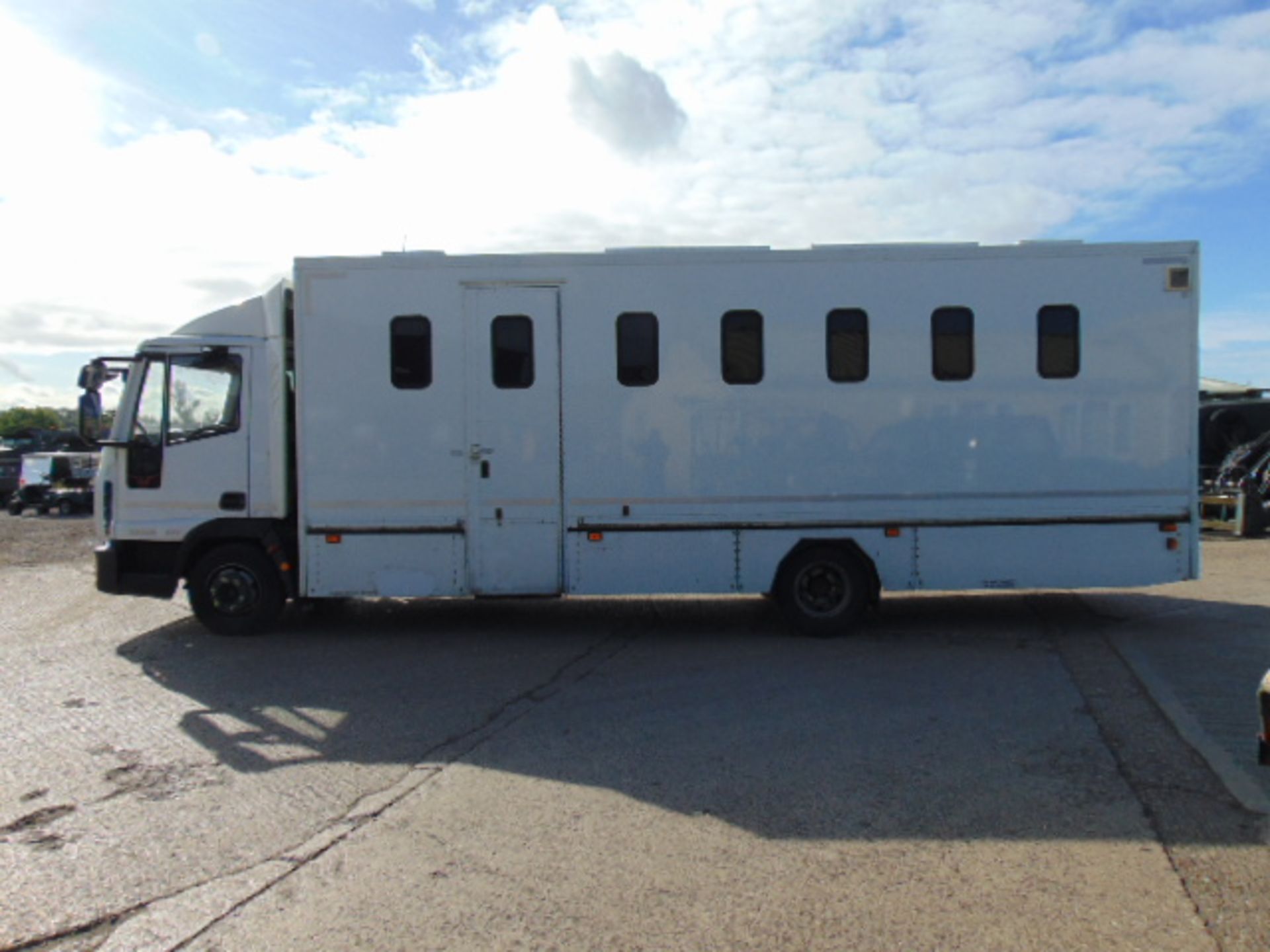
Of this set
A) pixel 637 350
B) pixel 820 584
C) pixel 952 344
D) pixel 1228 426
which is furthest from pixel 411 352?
pixel 1228 426

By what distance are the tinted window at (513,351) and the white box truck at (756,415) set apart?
0.02m

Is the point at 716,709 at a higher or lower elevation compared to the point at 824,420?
lower

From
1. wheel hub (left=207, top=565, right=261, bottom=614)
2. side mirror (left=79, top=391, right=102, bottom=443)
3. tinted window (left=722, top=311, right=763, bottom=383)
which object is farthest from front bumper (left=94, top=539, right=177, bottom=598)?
tinted window (left=722, top=311, right=763, bottom=383)

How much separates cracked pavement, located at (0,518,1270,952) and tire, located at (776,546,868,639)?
0.77ft

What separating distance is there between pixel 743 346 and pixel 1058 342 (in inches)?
108

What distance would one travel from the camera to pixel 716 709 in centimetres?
662

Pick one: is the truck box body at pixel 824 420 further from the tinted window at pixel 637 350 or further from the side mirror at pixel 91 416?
the side mirror at pixel 91 416

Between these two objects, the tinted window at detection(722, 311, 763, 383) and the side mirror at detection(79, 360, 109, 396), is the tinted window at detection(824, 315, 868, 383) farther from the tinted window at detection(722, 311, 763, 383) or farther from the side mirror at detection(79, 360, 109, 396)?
the side mirror at detection(79, 360, 109, 396)

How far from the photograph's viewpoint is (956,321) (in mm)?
8602

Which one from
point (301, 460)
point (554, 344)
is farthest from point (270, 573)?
point (554, 344)

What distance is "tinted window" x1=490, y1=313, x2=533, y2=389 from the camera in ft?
28.4

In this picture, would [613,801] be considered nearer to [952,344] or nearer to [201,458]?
[952,344]

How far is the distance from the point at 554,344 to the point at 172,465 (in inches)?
143

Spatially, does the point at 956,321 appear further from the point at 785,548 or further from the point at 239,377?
the point at 239,377
